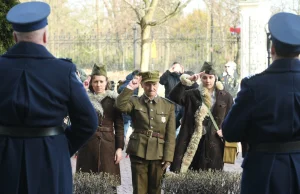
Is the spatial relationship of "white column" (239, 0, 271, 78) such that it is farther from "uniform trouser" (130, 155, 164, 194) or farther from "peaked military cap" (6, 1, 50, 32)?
"peaked military cap" (6, 1, 50, 32)

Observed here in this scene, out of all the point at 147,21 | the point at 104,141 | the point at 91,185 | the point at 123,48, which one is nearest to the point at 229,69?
the point at 147,21

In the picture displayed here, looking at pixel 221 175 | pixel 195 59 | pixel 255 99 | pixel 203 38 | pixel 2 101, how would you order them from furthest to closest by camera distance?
pixel 195 59
pixel 203 38
pixel 221 175
pixel 255 99
pixel 2 101

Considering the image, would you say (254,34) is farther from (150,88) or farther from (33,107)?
(33,107)

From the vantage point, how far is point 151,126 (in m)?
7.80

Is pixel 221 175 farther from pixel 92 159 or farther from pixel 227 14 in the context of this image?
pixel 227 14

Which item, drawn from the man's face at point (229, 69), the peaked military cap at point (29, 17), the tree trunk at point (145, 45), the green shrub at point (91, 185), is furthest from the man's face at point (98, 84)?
the tree trunk at point (145, 45)

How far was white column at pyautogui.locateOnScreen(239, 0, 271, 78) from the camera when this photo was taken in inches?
704

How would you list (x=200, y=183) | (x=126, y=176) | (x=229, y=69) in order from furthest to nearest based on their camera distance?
(x=229, y=69)
(x=126, y=176)
(x=200, y=183)

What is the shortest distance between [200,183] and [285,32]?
287cm

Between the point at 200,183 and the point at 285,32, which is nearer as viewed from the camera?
the point at 285,32

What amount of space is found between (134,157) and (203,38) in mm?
15255

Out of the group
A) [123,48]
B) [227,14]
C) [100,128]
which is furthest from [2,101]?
[227,14]

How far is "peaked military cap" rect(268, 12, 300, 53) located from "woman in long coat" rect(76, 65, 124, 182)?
117 inches

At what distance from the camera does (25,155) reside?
4.69 m
